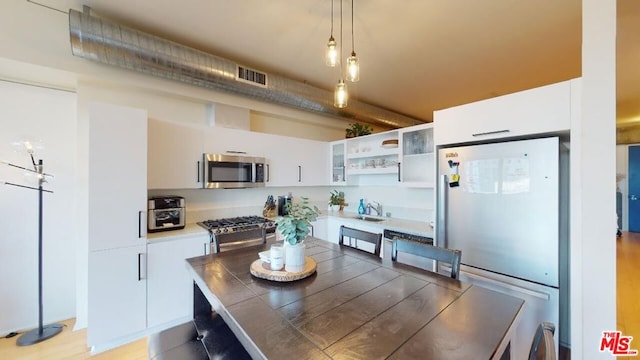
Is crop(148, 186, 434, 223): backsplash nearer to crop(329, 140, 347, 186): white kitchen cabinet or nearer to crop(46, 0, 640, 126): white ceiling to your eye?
crop(329, 140, 347, 186): white kitchen cabinet

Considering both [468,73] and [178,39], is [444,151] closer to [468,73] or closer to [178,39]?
[468,73]

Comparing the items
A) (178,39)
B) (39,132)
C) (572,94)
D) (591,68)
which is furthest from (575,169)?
(39,132)

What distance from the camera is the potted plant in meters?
1.41

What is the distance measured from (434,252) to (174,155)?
258cm

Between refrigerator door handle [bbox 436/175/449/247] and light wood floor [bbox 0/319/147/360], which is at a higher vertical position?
refrigerator door handle [bbox 436/175/449/247]

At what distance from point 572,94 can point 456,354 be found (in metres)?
1.70

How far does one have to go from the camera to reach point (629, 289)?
315 cm

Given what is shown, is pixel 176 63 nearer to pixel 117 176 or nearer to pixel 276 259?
pixel 117 176

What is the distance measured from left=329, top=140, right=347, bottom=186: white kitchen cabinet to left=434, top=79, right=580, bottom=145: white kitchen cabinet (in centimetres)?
174

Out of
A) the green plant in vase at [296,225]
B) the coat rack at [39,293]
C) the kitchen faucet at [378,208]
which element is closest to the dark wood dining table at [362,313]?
the green plant in vase at [296,225]

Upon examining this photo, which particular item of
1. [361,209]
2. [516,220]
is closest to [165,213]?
[361,209]

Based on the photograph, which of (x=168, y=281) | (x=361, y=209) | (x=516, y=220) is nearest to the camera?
(x=516, y=220)

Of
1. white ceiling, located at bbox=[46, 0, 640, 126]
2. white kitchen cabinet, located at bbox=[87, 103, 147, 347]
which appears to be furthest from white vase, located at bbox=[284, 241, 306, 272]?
white ceiling, located at bbox=[46, 0, 640, 126]

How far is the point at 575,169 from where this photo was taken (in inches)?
59.7
